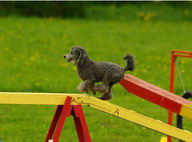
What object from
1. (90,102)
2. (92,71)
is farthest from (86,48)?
(90,102)

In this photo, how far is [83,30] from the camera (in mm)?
14820

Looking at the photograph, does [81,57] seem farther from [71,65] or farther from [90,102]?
[71,65]

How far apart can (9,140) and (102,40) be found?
8.27m

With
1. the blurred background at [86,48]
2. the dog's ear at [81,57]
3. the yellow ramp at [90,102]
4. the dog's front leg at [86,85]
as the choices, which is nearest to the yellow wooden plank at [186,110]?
the yellow ramp at [90,102]

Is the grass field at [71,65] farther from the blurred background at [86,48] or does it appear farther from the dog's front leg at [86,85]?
the dog's front leg at [86,85]

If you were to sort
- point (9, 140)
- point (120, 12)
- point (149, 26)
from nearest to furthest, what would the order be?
point (9, 140), point (149, 26), point (120, 12)

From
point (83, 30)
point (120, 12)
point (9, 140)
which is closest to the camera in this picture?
point (9, 140)

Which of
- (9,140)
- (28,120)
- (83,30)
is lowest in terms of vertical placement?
(9,140)

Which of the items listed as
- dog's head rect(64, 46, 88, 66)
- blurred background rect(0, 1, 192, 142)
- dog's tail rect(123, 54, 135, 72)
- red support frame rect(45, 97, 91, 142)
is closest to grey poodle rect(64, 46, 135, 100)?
dog's head rect(64, 46, 88, 66)

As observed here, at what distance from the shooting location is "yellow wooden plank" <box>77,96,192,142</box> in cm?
449

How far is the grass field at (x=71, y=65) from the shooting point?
22.6 ft

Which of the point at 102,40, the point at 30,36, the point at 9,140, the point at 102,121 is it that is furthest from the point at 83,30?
the point at 9,140

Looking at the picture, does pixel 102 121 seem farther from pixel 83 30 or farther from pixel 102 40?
pixel 83 30

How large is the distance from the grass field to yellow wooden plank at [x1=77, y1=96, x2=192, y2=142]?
686mm
